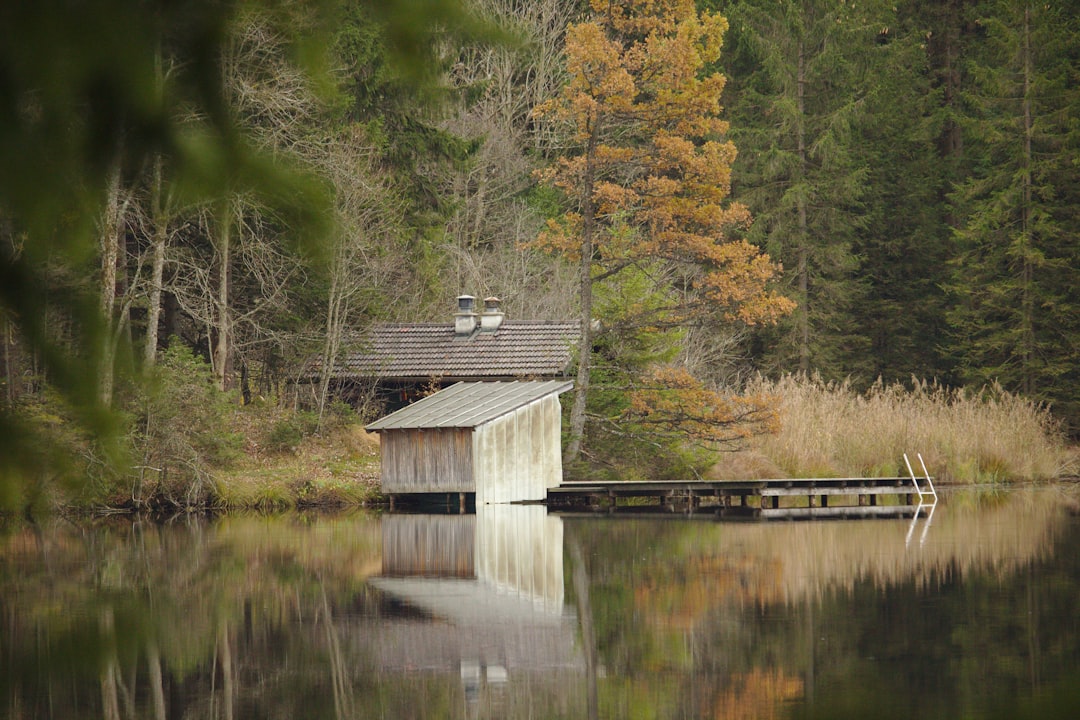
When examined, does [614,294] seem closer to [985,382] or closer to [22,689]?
[985,382]

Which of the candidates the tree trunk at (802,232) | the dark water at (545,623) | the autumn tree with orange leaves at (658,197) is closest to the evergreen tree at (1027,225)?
the tree trunk at (802,232)

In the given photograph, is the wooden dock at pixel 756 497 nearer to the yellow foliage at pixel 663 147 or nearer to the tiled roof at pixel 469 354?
the yellow foliage at pixel 663 147

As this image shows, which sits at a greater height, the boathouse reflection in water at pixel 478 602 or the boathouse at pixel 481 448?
the boathouse at pixel 481 448

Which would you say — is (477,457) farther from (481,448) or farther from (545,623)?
(545,623)

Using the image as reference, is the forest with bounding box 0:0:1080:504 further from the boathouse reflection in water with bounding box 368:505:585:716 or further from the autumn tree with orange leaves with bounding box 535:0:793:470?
the boathouse reflection in water with bounding box 368:505:585:716

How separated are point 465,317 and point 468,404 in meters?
4.82

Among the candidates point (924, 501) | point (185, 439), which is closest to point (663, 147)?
point (924, 501)

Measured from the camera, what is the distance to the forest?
288 centimetres

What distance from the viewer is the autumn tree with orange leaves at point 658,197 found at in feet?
99.3

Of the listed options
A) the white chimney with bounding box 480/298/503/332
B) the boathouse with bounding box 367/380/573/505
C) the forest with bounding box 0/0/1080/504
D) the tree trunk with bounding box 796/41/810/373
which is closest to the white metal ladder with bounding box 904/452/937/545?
the forest with bounding box 0/0/1080/504

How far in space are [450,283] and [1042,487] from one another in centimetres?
1849

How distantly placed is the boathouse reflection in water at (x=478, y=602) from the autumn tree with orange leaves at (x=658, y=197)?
19.3 feet

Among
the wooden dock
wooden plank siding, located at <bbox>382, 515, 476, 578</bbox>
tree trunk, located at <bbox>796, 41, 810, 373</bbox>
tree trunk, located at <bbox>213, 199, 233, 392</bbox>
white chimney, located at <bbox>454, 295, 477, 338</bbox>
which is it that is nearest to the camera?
wooden plank siding, located at <bbox>382, 515, 476, 578</bbox>

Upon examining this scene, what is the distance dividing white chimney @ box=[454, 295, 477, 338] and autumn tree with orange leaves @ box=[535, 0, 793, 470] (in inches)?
139
